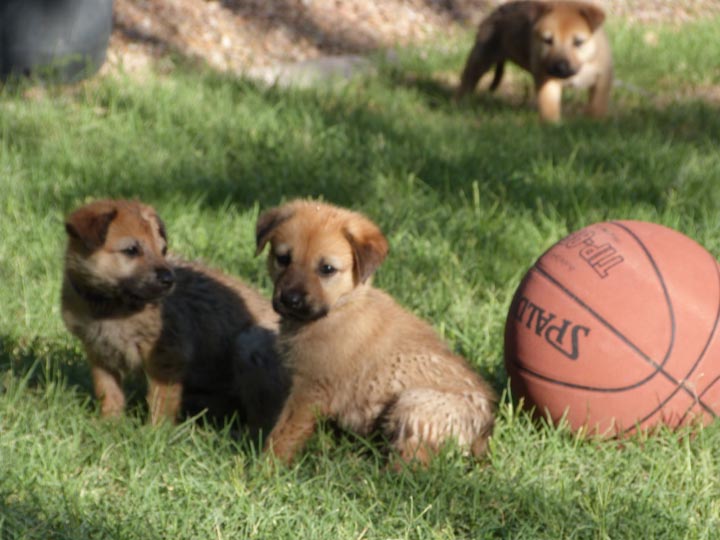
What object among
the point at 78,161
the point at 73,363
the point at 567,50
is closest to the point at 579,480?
the point at 73,363

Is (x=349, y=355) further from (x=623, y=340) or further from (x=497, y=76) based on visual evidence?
(x=497, y=76)

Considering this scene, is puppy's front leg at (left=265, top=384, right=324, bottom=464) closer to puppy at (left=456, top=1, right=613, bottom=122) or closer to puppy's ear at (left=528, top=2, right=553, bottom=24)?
puppy at (left=456, top=1, right=613, bottom=122)

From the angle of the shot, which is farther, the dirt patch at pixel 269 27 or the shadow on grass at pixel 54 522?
the dirt patch at pixel 269 27

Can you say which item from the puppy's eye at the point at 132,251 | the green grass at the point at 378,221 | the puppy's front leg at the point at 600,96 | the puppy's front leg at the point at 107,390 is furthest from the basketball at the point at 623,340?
the puppy's front leg at the point at 600,96

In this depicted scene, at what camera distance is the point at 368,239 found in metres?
4.66

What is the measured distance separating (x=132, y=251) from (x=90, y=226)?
0.22m

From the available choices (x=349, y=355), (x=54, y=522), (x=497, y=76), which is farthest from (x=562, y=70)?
(x=54, y=522)

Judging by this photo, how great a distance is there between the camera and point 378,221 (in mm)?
Result: 6918

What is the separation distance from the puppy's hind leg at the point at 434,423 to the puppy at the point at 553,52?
5.11 metres

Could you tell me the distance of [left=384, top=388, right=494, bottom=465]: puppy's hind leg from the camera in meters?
4.48

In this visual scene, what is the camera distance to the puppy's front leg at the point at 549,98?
31.0 feet

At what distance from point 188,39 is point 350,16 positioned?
207 centimetres

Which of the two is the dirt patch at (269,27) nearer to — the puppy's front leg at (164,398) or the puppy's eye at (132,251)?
the puppy's eye at (132,251)

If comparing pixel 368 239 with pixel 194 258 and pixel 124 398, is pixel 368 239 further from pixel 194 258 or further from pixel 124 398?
pixel 194 258
